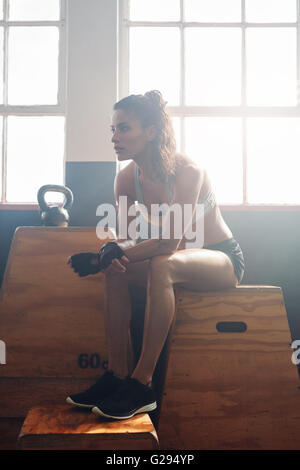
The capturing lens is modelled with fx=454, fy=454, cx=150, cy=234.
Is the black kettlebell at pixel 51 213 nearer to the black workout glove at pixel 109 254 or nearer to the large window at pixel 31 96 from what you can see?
the large window at pixel 31 96

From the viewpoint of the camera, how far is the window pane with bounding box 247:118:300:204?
267 cm

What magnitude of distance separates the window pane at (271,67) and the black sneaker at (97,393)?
1.88 m

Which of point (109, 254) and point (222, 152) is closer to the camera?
point (109, 254)

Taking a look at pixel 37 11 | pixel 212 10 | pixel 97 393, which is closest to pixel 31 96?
pixel 37 11

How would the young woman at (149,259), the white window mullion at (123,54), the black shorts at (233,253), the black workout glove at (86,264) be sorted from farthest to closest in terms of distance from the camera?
the white window mullion at (123,54)
the black shorts at (233,253)
the black workout glove at (86,264)
the young woman at (149,259)

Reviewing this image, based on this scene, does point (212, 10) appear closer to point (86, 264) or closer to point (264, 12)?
point (264, 12)

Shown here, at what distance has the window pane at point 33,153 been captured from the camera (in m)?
2.68

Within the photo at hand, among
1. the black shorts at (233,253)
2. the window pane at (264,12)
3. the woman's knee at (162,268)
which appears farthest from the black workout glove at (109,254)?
the window pane at (264,12)

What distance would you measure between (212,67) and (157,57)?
0.33 m

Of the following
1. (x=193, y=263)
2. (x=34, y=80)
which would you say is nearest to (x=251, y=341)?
(x=193, y=263)

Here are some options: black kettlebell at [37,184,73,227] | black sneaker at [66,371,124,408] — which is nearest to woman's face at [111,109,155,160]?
black kettlebell at [37,184,73,227]

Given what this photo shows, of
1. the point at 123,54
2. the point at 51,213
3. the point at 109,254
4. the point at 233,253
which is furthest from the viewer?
the point at 123,54

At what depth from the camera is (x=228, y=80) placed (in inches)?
106
